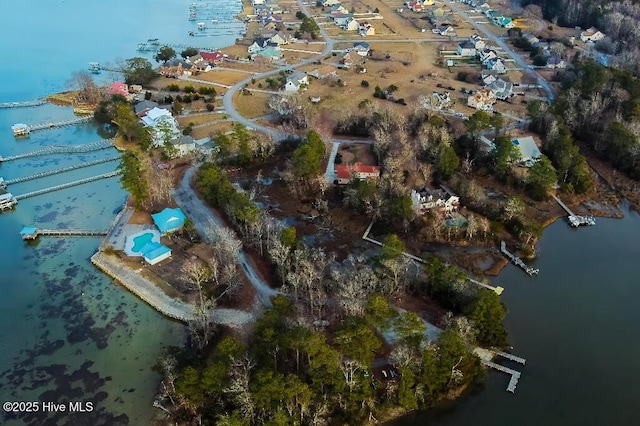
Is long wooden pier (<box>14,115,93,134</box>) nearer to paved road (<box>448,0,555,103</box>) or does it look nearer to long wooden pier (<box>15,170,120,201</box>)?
long wooden pier (<box>15,170,120,201</box>)

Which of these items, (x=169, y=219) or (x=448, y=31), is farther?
(x=448, y=31)

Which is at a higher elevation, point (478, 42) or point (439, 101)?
point (478, 42)

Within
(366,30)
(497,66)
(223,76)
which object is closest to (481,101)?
(497,66)

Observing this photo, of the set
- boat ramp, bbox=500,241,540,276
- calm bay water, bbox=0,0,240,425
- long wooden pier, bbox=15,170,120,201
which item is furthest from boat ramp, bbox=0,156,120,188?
boat ramp, bbox=500,241,540,276

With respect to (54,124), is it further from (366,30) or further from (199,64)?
(366,30)

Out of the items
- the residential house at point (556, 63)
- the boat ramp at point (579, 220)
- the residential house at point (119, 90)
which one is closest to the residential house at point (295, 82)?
the residential house at point (119, 90)

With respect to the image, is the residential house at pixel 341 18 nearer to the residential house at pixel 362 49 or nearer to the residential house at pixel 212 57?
the residential house at pixel 362 49
